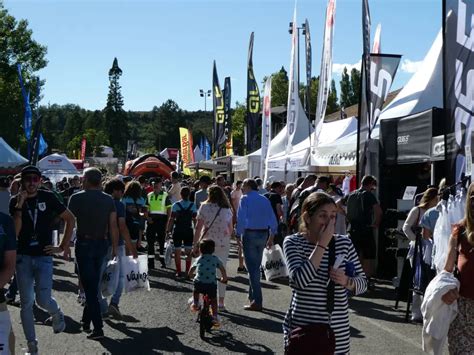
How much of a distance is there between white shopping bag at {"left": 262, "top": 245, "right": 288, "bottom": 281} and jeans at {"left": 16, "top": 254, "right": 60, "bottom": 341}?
13.1ft

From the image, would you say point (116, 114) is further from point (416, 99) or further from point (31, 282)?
point (31, 282)

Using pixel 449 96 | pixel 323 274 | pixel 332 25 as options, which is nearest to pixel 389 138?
pixel 449 96

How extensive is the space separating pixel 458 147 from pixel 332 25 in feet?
33.0

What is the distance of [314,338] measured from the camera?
3.95 m

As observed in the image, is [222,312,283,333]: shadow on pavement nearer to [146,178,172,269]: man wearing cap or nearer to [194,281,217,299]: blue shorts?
[194,281,217,299]: blue shorts

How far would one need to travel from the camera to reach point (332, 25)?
59.9ft

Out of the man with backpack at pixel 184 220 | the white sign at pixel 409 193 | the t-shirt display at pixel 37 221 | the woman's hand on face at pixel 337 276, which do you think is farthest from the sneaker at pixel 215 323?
the white sign at pixel 409 193

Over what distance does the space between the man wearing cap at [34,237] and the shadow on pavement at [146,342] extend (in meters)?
0.86

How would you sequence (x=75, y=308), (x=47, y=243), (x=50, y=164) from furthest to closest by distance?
(x=50, y=164) → (x=75, y=308) → (x=47, y=243)

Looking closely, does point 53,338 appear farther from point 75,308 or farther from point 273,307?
point 273,307

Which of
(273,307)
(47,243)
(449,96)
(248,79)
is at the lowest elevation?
(273,307)

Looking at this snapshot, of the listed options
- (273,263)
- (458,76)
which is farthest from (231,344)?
(458,76)

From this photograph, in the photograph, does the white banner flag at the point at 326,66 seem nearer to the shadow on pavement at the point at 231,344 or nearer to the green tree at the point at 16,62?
the shadow on pavement at the point at 231,344

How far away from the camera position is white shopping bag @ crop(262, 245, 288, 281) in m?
10.4
